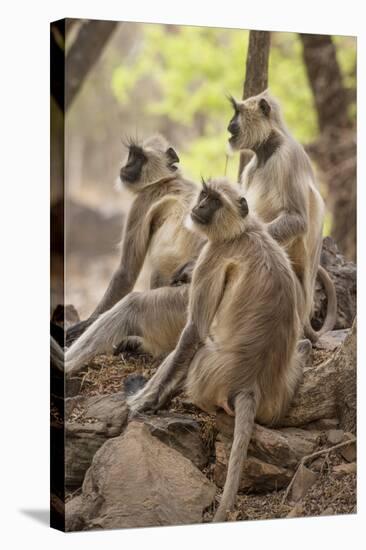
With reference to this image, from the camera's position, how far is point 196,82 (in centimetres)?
786

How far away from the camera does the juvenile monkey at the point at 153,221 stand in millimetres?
6691

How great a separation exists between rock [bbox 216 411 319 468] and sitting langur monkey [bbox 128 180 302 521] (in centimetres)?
13

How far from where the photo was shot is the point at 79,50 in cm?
961

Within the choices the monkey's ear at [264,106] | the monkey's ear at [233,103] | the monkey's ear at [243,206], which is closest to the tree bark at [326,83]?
the monkey's ear at [264,106]

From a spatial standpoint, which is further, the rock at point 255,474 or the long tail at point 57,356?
the rock at point 255,474

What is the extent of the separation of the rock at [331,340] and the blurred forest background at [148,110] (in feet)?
2.96

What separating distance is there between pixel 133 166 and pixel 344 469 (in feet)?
8.12

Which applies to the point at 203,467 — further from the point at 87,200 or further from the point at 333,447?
the point at 87,200

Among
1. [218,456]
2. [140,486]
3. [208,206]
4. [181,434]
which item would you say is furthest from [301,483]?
[208,206]

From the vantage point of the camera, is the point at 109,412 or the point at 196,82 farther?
the point at 196,82

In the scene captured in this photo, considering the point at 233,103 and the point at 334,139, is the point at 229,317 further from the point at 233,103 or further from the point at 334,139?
the point at 334,139

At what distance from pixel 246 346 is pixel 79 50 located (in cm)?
419

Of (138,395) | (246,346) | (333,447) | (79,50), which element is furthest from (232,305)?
(79,50)

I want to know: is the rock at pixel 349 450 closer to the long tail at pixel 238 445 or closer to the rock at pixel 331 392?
the rock at pixel 331 392
